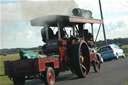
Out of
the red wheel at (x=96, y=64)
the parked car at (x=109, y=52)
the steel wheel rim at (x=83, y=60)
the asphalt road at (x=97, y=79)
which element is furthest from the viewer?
the parked car at (x=109, y=52)

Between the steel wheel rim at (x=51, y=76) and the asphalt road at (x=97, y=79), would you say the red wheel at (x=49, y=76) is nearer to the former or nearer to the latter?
the steel wheel rim at (x=51, y=76)

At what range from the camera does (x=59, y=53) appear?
13.2 meters

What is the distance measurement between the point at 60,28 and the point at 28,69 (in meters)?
3.63

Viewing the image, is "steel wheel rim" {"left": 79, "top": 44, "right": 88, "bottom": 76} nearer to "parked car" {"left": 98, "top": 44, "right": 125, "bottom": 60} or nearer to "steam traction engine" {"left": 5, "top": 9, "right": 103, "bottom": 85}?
"steam traction engine" {"left": 5, "top": 9, "right": 103, "bottom": 85}

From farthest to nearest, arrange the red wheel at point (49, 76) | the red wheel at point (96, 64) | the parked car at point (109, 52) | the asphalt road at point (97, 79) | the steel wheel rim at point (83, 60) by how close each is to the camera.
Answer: the parked car at point (109, 52), the red wheel at point (96, 64), the steel wheel rim at point (83, 60), the asphalt road at point (97, 79), the red wheel at point (49, 76)

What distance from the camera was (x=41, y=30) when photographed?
46.8 ft

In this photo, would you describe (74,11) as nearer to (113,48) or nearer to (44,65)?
(44,65)

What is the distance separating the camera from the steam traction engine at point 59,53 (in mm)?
11047

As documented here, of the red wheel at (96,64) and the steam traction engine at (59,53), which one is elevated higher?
the steam traction engine at (59,53)

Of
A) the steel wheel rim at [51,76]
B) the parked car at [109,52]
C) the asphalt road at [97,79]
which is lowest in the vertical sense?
the parked car at [109,52]

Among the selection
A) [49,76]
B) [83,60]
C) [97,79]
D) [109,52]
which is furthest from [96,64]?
[109,52]

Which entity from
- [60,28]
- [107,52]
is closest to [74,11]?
[60,28]

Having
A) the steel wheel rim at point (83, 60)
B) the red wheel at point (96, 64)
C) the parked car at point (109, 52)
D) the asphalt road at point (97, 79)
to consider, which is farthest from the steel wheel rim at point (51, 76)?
the parked car at point (109, 52)

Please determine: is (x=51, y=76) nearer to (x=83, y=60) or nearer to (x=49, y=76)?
(x=49, y=76)
